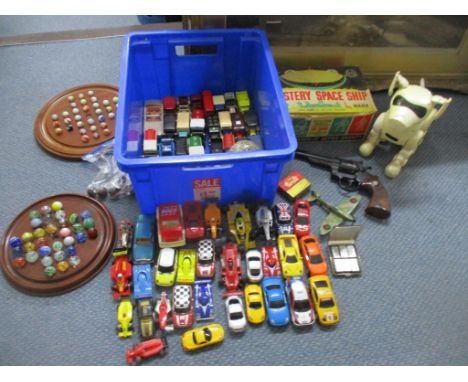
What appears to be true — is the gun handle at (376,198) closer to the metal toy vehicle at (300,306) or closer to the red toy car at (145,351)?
the metal toy vehicle at (300,306)

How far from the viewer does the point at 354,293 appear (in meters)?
1.00

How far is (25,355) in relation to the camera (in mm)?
899

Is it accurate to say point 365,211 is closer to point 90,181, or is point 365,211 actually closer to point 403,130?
point 403,130

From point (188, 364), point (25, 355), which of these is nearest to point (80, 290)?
point (25, 355)

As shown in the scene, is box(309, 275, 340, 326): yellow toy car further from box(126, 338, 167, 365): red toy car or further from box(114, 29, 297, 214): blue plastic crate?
box(126, 338, 167, 365): red toy car

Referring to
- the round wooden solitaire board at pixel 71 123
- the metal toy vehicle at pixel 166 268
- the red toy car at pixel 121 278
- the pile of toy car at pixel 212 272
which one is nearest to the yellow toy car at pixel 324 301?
the pile of toy car at pixel 212 272

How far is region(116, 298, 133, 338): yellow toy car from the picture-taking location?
907 millimetres

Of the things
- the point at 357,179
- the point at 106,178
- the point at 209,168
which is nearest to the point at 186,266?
the point at 209,168

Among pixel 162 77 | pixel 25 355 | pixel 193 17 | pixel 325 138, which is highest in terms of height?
pixel 193 17

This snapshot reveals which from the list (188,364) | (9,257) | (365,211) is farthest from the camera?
(365,211)

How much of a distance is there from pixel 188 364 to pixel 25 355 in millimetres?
392

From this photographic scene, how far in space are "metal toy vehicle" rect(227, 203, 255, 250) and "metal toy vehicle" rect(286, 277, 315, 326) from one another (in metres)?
0.17

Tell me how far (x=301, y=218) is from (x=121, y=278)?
1.69 feet

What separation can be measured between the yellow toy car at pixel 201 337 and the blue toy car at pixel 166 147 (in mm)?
508
